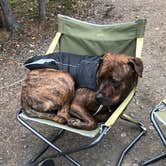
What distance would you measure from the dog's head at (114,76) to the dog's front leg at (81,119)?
0.17 m

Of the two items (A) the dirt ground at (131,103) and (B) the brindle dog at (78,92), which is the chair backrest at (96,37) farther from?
(A) the dirt ground at (131,103)

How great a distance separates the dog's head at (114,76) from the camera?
10.5 feet

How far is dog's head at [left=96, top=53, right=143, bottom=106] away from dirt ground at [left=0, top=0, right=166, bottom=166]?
0.66m

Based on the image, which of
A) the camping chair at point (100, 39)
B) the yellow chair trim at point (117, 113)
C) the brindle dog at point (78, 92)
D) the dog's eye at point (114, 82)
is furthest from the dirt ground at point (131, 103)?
the dog's eye at point (114, 82)

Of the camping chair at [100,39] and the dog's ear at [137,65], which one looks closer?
the dog's ear at [137,65]

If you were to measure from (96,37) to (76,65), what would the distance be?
0.53 m

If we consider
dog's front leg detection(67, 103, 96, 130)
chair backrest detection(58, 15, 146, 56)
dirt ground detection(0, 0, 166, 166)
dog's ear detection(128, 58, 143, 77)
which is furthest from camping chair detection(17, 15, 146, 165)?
dog's front leg detection(67, 103, 96, 130)

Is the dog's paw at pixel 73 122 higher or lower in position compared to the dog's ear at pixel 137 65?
lower

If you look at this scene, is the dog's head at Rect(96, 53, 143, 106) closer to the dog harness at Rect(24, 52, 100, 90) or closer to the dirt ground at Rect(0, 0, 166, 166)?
the dog harness at Rect(24, 52, 100, 90)

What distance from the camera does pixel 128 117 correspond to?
12.7ft

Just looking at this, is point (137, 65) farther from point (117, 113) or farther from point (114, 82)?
point (117, 113)

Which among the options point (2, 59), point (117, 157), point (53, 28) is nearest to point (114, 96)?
point (117, 157)

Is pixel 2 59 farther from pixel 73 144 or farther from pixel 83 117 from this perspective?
pixel 83 117

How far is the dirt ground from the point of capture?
12.1ft
